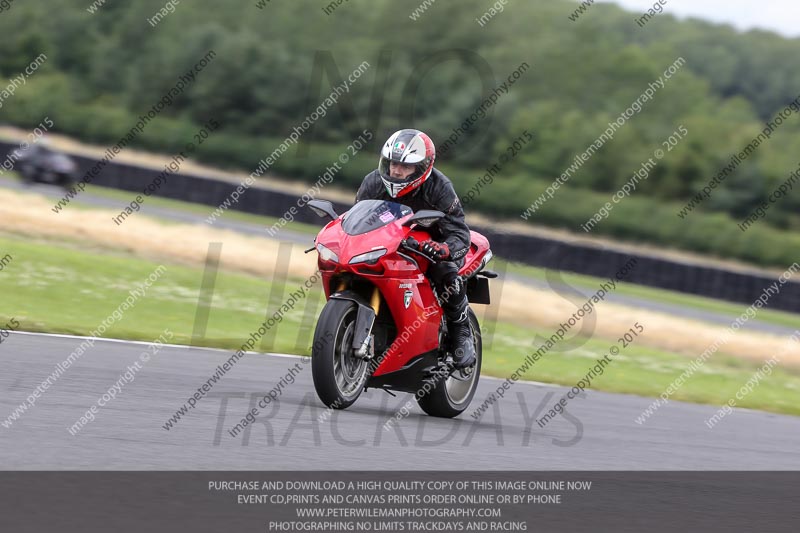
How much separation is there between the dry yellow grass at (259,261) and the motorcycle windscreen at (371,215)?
12.8m

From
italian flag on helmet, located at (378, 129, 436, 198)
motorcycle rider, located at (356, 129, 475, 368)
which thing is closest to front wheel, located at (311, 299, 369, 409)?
motorcycle rider, located at (356, 129, 475, 368)

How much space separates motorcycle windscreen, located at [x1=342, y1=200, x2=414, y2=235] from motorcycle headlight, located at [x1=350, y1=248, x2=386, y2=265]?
0.62 ft

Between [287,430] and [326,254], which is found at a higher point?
[326,254]

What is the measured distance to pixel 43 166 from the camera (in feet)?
111

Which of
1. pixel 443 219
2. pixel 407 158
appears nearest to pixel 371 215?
pixel 407 158

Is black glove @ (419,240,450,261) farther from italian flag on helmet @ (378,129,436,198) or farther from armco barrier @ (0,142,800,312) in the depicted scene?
armco barrier @ (0,142,800,312)

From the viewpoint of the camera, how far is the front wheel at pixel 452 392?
8.95 metres

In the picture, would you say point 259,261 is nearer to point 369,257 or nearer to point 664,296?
point 664,296

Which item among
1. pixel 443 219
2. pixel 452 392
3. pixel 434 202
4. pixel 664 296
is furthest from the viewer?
pixel 664 296

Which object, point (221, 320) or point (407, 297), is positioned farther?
point (221, 320)

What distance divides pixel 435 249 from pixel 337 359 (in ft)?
3.41

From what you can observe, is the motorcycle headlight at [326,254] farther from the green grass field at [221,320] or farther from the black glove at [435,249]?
the green grass field at [221,320]

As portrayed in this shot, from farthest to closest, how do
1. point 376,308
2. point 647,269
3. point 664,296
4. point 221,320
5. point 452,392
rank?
point 647,269
point 664,296
point 221,320
point 452,392
point 376,308
